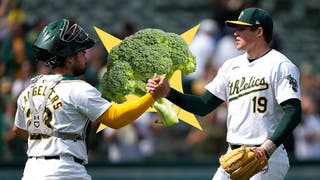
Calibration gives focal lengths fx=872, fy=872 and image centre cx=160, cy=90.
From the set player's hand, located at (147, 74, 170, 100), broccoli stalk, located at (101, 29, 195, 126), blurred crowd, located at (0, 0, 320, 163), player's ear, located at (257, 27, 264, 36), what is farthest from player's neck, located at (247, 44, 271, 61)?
blurred crowd, located at (0, 0, 320, 163)

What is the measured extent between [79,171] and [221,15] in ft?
23.8

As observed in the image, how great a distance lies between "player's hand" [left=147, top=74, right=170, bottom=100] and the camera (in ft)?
20.4

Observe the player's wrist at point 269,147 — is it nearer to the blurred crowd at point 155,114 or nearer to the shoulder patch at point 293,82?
the shoulder patch at point 293,82

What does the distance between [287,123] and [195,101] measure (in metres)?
1.00

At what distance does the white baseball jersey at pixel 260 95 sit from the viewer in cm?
635

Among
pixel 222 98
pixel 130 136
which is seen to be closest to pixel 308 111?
pixel 130 136

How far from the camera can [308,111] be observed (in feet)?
40.1

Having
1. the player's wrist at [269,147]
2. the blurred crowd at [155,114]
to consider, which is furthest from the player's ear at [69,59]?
the blurred crowd at [155,114]

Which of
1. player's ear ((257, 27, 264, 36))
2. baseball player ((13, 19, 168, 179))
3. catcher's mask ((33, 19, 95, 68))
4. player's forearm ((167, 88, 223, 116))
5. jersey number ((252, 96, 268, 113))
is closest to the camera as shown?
baseball player ((13, 19, 168, 179))

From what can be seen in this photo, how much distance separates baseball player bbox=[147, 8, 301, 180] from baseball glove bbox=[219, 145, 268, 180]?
2.4 inches

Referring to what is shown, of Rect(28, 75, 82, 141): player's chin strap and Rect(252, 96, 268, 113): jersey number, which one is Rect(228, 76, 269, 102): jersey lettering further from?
Rect(28, 75, 82, 141): player's chin strap

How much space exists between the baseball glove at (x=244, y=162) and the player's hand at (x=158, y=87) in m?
0.65

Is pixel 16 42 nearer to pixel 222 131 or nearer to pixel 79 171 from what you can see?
pixel 222 131

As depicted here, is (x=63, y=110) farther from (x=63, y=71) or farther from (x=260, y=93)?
(x=260, y=93)
